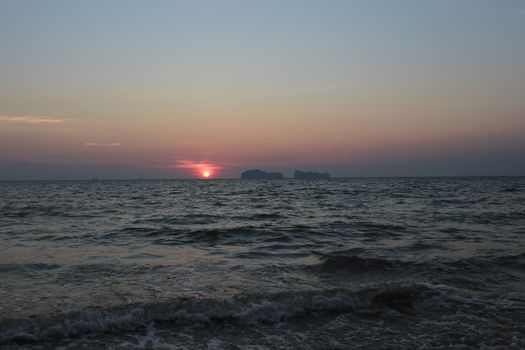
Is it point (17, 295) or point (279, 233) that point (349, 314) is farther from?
point (279, 233)

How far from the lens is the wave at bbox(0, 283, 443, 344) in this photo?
675cm

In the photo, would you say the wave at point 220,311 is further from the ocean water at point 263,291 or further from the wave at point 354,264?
the wave at point 354,264

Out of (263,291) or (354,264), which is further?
(354,264)

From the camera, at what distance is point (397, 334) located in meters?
6.65

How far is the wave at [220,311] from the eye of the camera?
22.2 ft

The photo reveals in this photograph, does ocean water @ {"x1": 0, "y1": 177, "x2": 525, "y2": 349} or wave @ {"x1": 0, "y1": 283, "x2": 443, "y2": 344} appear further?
wave @ {"x1": 0, "y1": 283, "x2": 443, "y2": 344}

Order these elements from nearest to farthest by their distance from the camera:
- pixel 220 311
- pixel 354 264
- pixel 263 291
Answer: pixel 220 311
pixel 263 291
pixel 354 264

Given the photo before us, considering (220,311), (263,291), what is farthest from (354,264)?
(220,311)

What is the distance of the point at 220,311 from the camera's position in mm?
7645

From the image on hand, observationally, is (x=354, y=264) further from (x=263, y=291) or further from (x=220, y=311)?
(x=220, y=311)

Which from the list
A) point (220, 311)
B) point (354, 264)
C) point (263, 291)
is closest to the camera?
point (220, 311)

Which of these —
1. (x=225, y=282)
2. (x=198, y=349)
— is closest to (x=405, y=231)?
(x=225, y=282)

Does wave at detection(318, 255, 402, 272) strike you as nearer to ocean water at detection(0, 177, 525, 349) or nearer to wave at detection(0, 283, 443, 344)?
ocean water at detection(0, 177, 525, 349)

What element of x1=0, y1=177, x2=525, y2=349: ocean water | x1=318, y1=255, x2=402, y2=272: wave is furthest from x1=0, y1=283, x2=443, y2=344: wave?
x1=318, y1=255, x2=402, y2=272: wave
